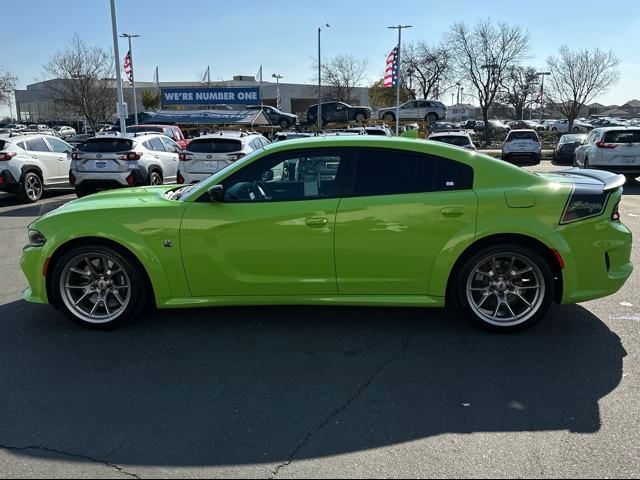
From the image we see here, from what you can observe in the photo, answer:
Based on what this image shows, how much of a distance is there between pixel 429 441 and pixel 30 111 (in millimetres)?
108254

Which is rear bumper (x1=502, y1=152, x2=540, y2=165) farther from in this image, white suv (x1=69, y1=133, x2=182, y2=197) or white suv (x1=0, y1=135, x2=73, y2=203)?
white suv (x1=0, y1=135, x2=73, y2=203)

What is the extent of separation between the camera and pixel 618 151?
14312mm

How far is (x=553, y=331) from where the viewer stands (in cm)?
434

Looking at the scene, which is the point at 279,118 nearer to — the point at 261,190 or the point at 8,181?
the point at 8,181

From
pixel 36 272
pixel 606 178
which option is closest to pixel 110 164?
pixel 36 272

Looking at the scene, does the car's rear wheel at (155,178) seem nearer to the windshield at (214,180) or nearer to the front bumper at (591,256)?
the windshield at (214,180)

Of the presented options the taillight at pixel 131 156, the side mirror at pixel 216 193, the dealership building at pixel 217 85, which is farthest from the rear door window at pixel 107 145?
the dealership building at pixel 217 85

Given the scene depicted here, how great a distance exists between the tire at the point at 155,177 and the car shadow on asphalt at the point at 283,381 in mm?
8290

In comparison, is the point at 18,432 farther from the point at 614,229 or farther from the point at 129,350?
the point at 614,229

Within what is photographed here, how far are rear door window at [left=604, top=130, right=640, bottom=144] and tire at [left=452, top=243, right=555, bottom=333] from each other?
41.0 ft

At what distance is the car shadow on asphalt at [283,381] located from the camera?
2906 mm

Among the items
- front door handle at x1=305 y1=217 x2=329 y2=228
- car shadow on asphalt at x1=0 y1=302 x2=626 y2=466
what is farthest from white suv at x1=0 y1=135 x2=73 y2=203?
front door handle at x1=305 y1=217 x2=329 y2=228

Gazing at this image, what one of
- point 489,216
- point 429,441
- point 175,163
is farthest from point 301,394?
point 175,163

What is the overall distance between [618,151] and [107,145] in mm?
13207
